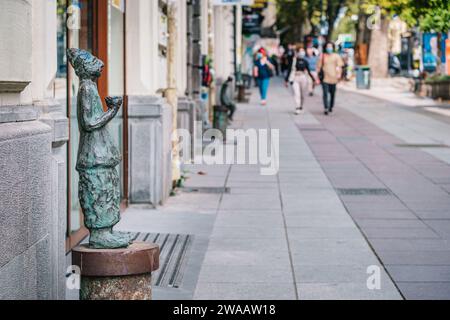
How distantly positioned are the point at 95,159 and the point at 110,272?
589 millimetres

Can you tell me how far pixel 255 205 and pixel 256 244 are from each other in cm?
262

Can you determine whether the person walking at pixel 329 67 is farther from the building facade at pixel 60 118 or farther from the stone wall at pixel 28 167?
the stone wall at pixel 28 167

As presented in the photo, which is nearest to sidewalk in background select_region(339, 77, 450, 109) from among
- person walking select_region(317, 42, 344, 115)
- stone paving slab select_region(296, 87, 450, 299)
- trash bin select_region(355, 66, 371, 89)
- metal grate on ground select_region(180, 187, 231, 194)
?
trash bin select_region(355, 66, 371, 89)

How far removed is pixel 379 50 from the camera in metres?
56.8

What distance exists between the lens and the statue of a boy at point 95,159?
17.7 ft

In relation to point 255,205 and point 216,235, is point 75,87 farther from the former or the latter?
point 255,205

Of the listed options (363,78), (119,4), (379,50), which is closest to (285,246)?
(119,4)

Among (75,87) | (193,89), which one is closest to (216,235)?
(75,87)

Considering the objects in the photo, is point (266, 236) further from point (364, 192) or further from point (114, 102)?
point (114, 102)

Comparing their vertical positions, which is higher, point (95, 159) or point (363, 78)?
point (363, 78)

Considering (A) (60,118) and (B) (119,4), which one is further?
(B) (119,4)

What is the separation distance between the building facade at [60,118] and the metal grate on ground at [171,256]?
0.73m

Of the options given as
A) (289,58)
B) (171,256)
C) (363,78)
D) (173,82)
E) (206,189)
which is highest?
(289,58)

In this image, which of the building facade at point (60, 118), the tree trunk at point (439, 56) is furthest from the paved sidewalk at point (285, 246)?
the tree trunk at point (439, 56)
